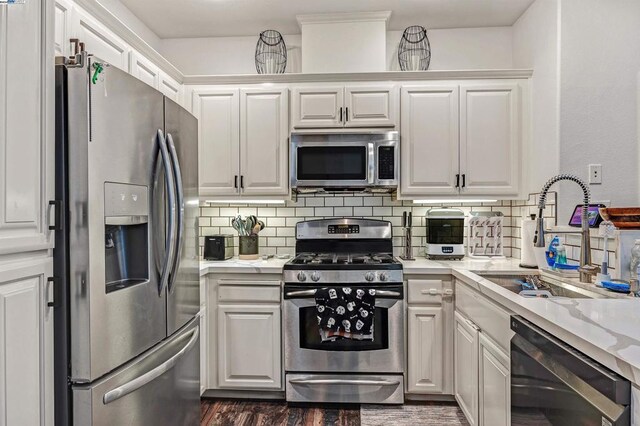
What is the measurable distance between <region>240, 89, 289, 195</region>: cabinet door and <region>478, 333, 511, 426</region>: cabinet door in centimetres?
159

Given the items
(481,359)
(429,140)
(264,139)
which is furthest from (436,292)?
(264,139)

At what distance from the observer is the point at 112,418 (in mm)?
1312

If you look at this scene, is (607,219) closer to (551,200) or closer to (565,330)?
(551,200)

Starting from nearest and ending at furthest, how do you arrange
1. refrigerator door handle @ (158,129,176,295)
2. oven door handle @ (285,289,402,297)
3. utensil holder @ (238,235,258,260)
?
refrigerator door handle @ (158,129,176,295) → oven door handle @ (285,289,402,297) → utensil holder @ (238,235,258,260)

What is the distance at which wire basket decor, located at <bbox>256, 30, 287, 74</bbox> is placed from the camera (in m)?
2.96

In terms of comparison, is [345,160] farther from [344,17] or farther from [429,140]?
[344,17]

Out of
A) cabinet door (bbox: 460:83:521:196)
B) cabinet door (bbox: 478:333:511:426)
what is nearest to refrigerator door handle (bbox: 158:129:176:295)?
cabinet door (bbox: 478:333:511:426)

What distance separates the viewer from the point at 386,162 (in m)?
2.70

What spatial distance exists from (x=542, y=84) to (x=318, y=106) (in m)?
1.43

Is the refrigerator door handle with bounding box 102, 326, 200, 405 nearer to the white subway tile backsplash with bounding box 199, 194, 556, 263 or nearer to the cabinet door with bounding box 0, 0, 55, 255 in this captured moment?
the cabinet door with bounding box 0, 0, 55, 255

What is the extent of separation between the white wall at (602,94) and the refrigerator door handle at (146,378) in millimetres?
2193

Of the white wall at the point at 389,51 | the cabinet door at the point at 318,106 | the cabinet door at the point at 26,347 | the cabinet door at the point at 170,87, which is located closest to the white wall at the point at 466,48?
the white wall at the point at 389,51

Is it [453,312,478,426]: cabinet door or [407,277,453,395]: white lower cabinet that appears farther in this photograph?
[407,277,453,395]: white lower cabinet

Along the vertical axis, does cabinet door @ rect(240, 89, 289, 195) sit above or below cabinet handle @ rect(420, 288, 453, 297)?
above
